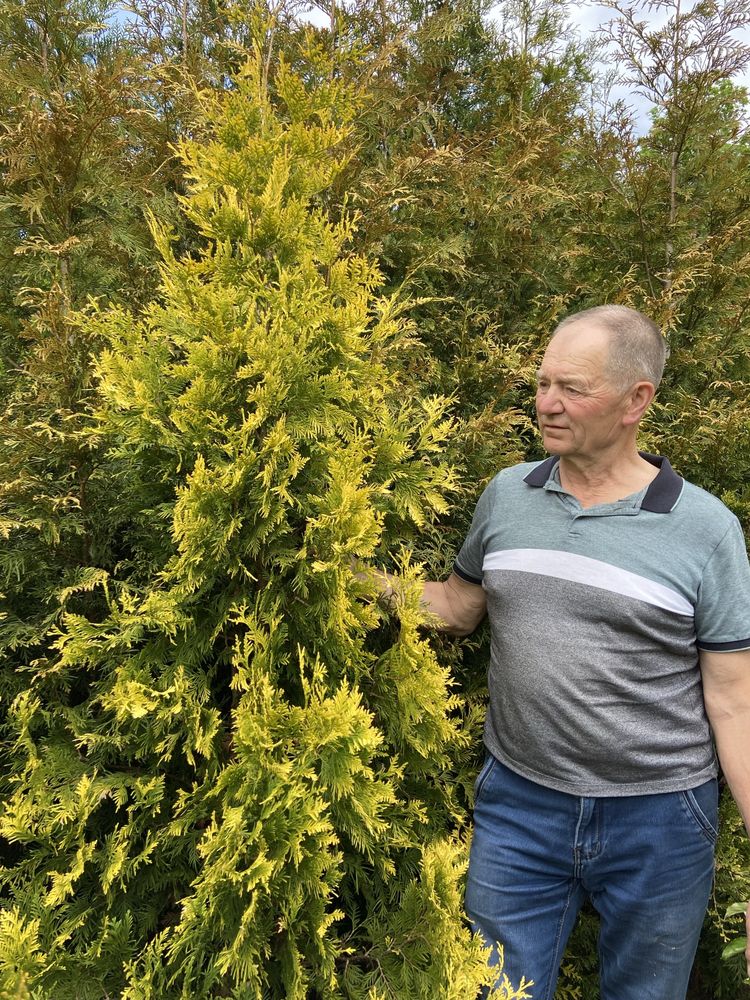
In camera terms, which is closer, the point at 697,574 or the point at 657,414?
the point at 697,574

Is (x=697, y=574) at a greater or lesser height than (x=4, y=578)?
lesser

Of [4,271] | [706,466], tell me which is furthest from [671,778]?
[4,271]

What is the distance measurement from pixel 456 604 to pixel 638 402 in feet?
3.29

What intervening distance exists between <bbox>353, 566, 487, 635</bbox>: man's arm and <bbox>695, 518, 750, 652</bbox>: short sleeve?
2.53 feet

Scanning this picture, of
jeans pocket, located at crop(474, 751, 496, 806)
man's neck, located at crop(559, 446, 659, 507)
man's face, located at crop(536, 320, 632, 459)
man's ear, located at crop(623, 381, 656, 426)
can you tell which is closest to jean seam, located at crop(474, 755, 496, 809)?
jeans pocket, located at crop(474, 751, 496, 806)

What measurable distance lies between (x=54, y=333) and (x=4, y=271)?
1047 millimetres

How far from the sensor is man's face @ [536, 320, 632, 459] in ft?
6.80

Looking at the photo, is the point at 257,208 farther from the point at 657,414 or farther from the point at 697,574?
the point at 657,414

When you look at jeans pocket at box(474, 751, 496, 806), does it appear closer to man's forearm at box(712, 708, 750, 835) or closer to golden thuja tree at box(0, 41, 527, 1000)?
golden thuja tree at box(0, 41, 527, 1000)

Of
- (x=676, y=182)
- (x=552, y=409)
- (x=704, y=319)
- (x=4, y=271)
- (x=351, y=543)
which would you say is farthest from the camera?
(x=676, y=182)

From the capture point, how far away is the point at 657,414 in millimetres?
3525

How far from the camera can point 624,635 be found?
2.04 m

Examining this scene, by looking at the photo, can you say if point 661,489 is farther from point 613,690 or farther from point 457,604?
point 457,604

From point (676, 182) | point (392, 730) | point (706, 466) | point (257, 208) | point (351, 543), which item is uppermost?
point (676, 182)
